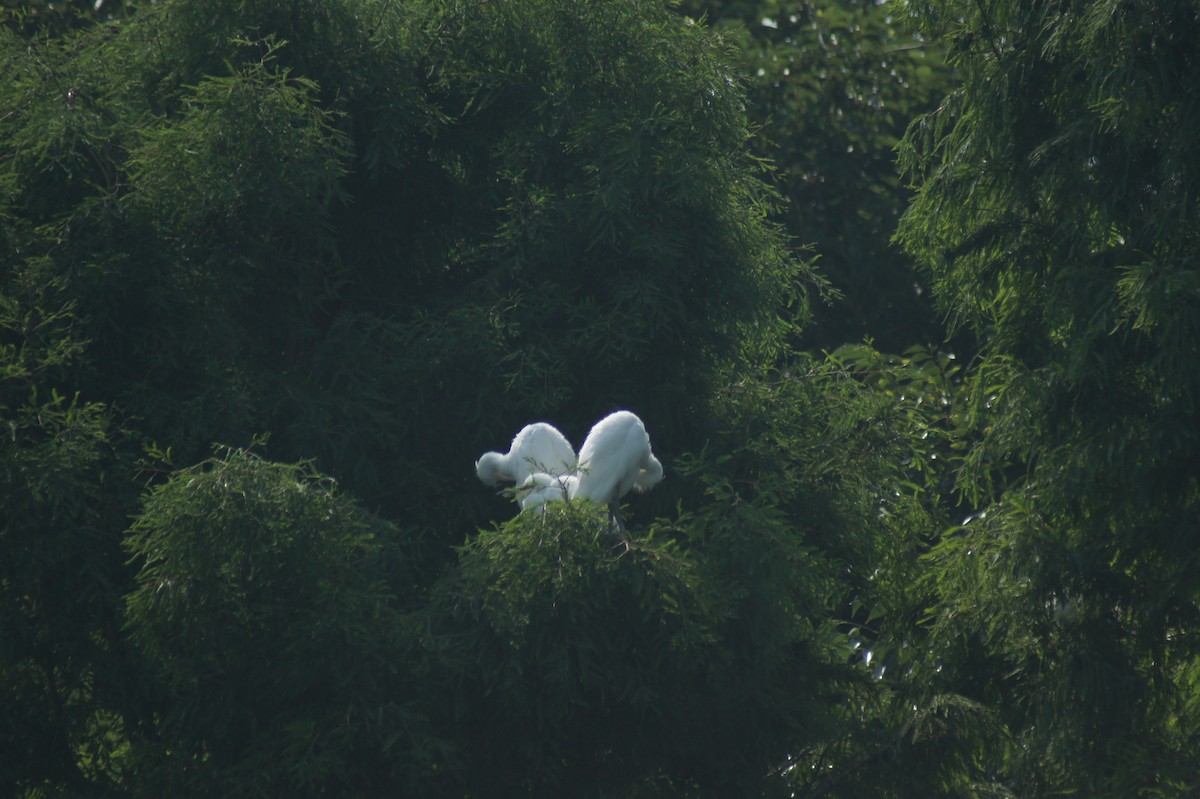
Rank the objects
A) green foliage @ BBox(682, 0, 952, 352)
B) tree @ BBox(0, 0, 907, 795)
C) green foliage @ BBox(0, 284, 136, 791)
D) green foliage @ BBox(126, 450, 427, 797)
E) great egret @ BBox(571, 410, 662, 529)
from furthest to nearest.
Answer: green foliage @ BBox(682, 0, 952, 352) < green foliage @ BBox(0, 284, 136, 791) < great egret @ BBox(571, 410, 662, 529) < tree @ BBox(0, 0, 907, 795) < green foliage @ BBox(126, 450, 427, 797)

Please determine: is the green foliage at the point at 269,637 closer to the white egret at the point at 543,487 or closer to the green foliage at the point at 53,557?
the green foliage at the point at 53,557

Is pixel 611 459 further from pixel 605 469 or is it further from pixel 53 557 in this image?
pixel 53 557

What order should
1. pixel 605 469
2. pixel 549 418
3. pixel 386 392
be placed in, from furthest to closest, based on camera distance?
1. pixel 549 418
2. pixel 386 392
3. pixel 605 469

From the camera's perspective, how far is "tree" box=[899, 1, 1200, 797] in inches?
269

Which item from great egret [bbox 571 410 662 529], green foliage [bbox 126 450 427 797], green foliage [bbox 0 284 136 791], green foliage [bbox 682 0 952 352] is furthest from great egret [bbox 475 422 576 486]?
green foliage [bbox 682 0 952 352]

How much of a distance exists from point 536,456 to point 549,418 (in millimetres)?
1073

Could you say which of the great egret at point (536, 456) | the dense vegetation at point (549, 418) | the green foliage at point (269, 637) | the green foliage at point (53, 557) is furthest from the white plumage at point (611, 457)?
the green foliage at point (53, 557)

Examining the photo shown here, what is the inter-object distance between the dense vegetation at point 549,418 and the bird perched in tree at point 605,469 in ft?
0.83

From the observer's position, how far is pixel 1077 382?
7098mm

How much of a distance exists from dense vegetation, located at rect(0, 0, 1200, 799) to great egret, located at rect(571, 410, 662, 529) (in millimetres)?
254

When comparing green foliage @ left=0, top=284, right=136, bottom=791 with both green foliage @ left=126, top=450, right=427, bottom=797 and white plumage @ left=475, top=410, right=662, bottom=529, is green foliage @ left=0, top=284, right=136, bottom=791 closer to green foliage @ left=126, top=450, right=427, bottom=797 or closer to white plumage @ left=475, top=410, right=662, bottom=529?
green foliage @ left=126, top=450, right=427, bottom=797

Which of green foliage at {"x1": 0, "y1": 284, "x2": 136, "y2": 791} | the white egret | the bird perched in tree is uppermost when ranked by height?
the bird perched in tree

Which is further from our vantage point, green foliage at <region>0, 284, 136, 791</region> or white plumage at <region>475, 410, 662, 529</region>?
green foliage at <region>0, 284, 136, 791</region>

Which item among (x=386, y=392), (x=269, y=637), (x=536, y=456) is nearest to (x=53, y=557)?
(x=269, y=637)
